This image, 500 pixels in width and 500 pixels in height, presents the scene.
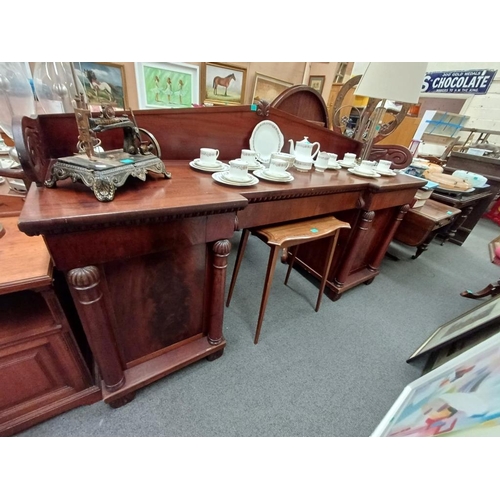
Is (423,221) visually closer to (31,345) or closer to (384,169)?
(384,169)

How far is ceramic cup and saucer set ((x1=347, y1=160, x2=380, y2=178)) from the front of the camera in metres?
1.42

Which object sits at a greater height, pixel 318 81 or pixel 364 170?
pixel 318 81

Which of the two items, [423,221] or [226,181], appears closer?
[226,181]

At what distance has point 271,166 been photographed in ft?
3.57

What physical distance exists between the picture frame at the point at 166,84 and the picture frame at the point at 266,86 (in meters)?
0.69

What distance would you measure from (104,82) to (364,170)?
2.01 meters

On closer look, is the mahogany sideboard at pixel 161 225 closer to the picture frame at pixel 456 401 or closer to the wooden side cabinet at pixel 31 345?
the wooden side cabinet at pixel 31 345

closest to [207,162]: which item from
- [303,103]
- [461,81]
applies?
[303,103]

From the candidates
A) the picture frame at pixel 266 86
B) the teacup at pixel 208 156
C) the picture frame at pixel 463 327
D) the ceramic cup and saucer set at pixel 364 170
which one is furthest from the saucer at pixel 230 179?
the picture frame at pixel 266 86

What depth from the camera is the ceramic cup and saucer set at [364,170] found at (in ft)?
4.66

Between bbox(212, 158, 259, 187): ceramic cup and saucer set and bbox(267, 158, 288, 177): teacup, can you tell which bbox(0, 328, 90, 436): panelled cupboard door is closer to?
bbox(212, 158, 259, 187): ceramic cup and saucer set

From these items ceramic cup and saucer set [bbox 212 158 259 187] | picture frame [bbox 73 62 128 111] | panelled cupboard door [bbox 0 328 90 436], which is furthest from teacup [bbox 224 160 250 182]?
picture frame [bbox 73 62 128 111]

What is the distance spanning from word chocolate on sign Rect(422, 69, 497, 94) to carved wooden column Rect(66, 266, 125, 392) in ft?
15.6

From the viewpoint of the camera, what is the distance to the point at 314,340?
141cm
